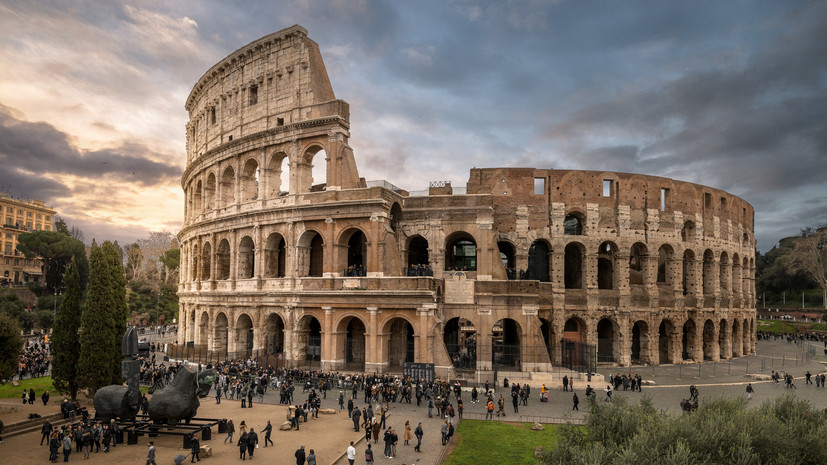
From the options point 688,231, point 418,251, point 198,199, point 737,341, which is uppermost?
point 198,199

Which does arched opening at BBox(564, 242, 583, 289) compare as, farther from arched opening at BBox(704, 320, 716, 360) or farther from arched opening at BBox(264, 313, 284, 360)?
arched opening at BBox(264, 313, 284, 360)

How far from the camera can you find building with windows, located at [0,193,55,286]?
261ft

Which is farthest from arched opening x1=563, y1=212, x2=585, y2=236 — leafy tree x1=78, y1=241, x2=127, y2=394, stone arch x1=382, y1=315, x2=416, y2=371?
leafy tree x1=78, y1=241, x2=127, y2=394

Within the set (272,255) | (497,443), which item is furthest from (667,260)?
(272,255)

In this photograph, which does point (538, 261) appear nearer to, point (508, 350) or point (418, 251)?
point (508, 350)

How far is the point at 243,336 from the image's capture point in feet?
118

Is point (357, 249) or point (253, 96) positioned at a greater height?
point (253, 96)

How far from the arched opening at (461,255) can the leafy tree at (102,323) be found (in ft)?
72.1

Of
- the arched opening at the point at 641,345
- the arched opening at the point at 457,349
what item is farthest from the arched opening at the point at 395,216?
the arched opening at the point at 641,345

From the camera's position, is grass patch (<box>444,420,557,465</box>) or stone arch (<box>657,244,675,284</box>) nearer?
grass patch (<box>444,420,557,465</box>)

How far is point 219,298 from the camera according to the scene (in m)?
36.7

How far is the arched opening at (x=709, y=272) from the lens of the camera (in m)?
43.0

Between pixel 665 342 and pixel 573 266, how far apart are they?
9821 millimetres

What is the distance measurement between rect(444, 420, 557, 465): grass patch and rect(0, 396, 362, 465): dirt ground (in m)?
4.24
